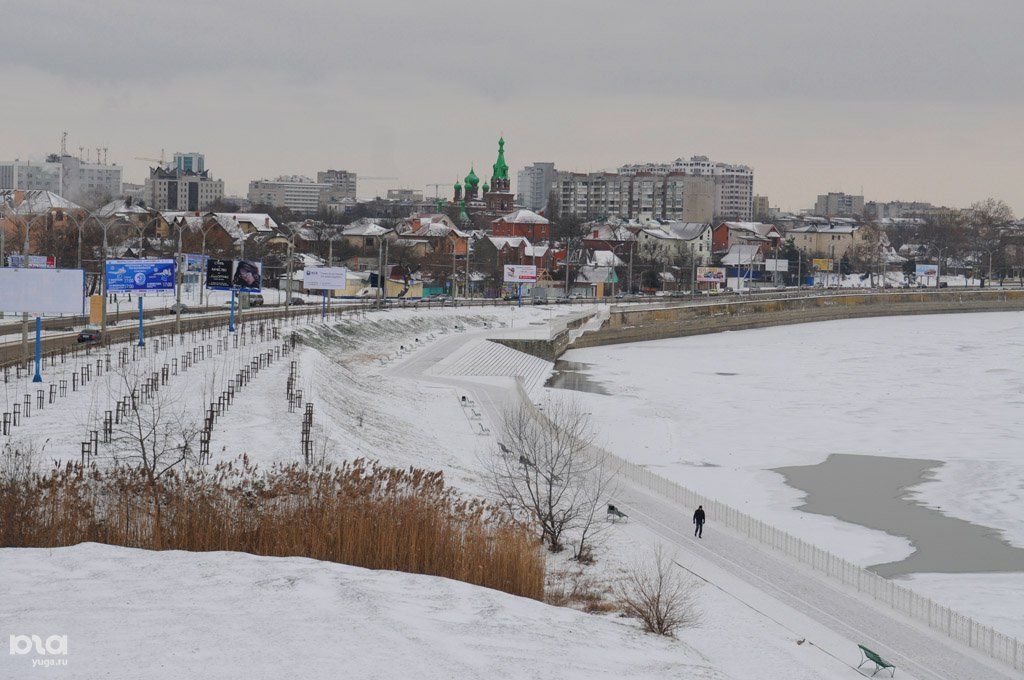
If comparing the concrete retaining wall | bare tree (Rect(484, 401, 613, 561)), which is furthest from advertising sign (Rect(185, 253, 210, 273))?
bare tree (Rect(484, 401, 613, 561))

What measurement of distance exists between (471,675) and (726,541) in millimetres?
12288

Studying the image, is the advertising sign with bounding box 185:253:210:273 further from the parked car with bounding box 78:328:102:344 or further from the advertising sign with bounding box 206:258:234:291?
the parked car with bounding box 78:328:102:344

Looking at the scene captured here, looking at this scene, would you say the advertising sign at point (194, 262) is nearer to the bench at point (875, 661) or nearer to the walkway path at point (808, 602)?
the walkway path at point (808, 602)

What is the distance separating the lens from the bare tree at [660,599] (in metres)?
21.3

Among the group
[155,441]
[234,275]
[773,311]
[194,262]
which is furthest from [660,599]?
[773,311]

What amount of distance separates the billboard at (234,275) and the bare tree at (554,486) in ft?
69.0

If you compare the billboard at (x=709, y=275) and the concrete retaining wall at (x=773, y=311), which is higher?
the billboard at (x=709, y=275)

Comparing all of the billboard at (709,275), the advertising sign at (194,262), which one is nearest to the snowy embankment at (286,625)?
the advertising sign at (194,262)

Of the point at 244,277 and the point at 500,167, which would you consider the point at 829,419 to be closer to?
the point at 244,277

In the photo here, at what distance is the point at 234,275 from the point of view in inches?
2245

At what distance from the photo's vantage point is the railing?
71.7 feet

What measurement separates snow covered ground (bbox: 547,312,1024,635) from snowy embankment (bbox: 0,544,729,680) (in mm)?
9316

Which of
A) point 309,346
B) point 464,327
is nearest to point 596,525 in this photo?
point 309,346

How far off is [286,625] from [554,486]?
13.9 meters
